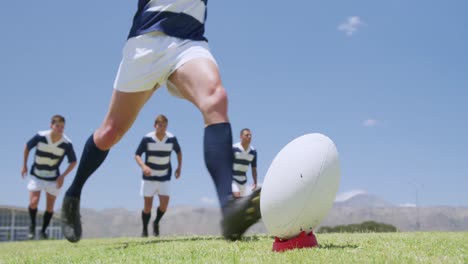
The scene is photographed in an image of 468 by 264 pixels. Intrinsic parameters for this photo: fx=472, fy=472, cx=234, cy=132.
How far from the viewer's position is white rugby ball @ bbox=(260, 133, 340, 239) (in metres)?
3.02

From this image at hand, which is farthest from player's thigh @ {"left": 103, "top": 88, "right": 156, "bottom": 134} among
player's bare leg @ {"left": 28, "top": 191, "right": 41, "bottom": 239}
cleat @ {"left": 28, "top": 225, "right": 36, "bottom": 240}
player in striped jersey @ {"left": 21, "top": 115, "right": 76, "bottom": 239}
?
cleat @ {"left": 28, "top": 225, "right": 36, "bottom": 240}

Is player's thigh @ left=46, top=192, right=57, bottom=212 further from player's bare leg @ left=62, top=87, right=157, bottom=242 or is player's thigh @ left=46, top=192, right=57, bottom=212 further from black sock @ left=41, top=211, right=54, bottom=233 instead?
player's bare leg @ left=62, top=87, right=157, bottom=242

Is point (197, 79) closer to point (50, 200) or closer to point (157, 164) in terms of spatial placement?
point (157, 164)

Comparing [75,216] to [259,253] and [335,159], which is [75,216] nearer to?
[259,253]

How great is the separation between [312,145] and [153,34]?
5.94ft

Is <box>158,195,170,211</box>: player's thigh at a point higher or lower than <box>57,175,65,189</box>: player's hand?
lower

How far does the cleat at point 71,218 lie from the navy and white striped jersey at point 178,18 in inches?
88.1

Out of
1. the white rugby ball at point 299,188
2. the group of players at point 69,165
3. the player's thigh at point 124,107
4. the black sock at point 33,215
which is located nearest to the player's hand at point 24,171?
the group of players at point 69,165

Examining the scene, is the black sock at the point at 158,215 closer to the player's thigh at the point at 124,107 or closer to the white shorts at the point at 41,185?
the white shorts at the point at 41,185

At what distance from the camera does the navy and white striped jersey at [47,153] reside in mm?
12289

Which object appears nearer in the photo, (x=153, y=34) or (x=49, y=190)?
(x=153, y=34)

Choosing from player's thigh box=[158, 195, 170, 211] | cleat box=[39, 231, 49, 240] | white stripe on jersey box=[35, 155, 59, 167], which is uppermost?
white stripe on jersey box=[35, 155, 59, 167]

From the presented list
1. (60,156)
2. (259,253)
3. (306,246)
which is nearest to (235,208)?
(259,253)

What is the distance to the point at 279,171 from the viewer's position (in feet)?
10.2
